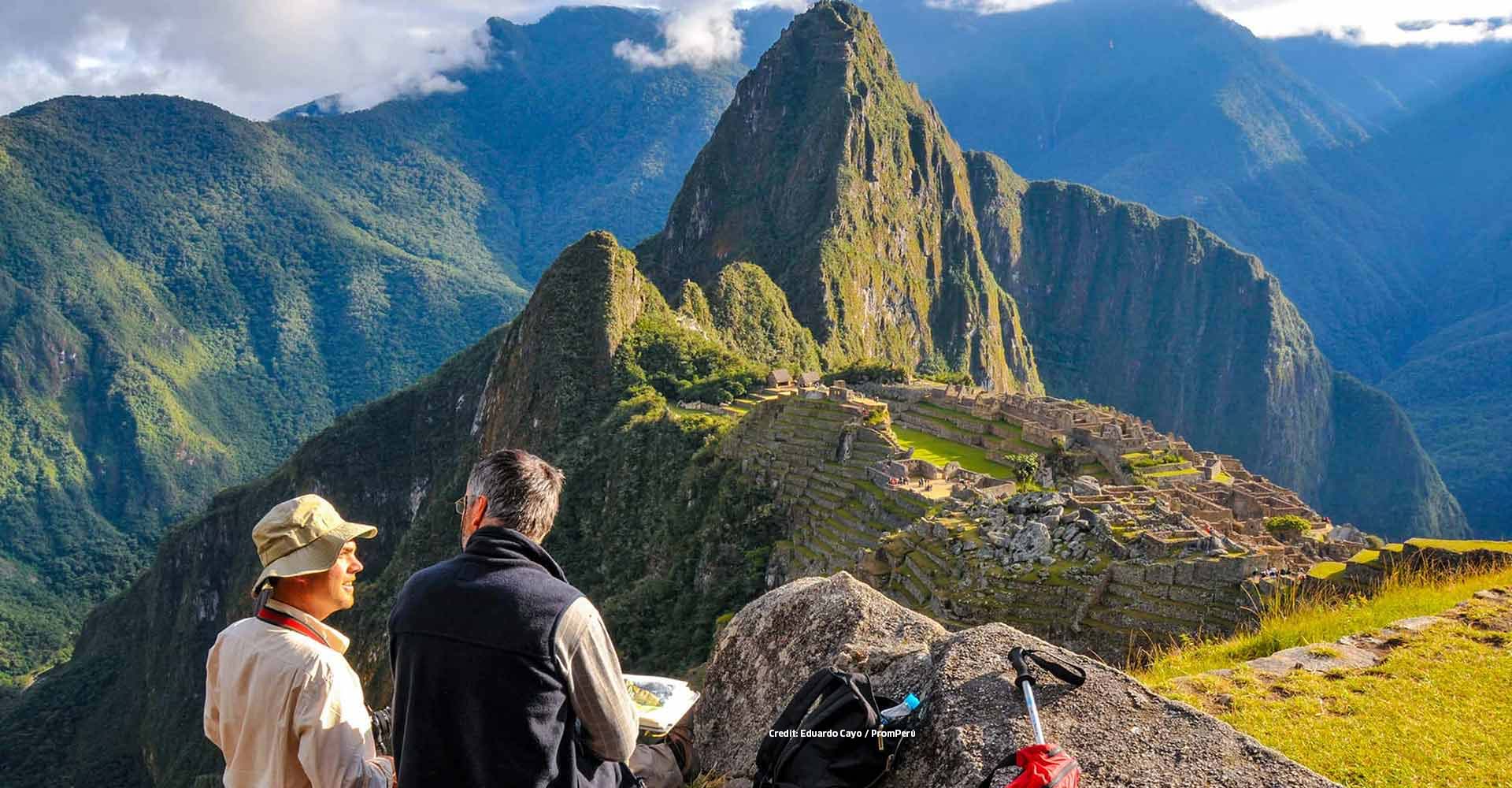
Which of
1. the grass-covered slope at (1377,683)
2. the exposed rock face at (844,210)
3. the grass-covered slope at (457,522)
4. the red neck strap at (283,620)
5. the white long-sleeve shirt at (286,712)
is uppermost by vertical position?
the exposed rock face at (844,210)

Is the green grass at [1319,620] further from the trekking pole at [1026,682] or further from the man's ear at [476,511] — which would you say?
the man's ear at [476,511]

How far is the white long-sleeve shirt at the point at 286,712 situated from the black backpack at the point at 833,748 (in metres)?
1.88

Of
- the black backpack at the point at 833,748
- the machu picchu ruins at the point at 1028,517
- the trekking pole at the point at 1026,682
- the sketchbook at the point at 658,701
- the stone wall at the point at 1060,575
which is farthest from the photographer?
the machu picchu ruins at the point at 1028,517

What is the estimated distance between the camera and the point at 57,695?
268ft

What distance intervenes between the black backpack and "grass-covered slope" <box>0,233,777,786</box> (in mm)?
22807

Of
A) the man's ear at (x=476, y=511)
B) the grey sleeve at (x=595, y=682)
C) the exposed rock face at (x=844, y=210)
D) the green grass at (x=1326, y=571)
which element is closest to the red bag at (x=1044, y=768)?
the grey sleeve at (x=595, y=682)

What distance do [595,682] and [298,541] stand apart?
5.09 feet

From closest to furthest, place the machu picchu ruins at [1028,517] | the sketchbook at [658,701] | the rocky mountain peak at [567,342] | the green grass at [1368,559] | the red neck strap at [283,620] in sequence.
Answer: the red neck strap at [283,620], the sketchbook at [658,701], the green grass at [1368,559], the machu picchu ruins at [1028,517], the rocky mountain peak at [567,342]

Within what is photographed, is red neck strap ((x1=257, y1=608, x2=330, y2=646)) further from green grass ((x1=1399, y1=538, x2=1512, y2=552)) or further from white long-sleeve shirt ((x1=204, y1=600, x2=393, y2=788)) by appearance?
green grass ((x1=1399, y1=538, x2=1512, y2=552))

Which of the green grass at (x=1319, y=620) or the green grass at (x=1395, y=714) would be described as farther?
the green grass at (x=1319, y=620)

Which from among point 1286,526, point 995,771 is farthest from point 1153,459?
point 995,771

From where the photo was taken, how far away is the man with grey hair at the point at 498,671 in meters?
3.80

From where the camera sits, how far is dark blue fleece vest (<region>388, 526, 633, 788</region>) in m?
3.79

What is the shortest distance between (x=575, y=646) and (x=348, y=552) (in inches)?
→ 54.2
